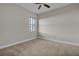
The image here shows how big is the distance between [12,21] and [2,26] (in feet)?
0.56

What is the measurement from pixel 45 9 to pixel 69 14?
1.21 feet

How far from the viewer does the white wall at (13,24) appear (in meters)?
1.72

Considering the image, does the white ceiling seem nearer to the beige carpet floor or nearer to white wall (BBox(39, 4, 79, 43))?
white wall (BBox(39, 4, 79, 43))

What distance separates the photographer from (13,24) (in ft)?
5.72

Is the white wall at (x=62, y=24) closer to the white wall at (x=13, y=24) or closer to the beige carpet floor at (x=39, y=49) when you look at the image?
the beige carpet floor at (x=39, y=49)

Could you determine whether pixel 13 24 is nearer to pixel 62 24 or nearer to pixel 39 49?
pixel 39 49

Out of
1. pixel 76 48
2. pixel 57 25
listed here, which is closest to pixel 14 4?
pixel 57 25

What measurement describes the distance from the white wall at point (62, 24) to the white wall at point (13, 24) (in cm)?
21

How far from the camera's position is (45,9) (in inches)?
68.9

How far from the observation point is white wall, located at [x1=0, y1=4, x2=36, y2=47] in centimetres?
172

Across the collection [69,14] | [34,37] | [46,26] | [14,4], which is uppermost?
[14,4]

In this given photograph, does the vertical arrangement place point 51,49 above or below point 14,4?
below

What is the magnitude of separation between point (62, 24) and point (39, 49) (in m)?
0.52

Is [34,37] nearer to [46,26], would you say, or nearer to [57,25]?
[46,26]
